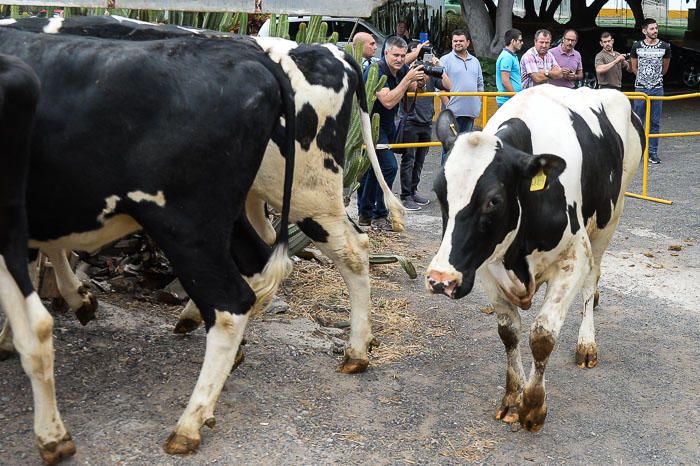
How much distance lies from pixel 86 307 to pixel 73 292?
0.11m

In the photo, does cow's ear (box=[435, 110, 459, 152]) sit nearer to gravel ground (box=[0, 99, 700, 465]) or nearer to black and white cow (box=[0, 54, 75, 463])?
gravel ground (box=[0, 99, 700, 465])

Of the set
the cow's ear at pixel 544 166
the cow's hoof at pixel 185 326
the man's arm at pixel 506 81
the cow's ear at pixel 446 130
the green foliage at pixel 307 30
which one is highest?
the green foliage at pixel 307 30

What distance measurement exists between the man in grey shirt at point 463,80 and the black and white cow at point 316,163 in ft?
20.6

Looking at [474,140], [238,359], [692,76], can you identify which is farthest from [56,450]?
[692,76]

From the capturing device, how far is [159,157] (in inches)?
169

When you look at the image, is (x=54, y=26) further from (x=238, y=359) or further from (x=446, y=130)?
(x=446, y=130)

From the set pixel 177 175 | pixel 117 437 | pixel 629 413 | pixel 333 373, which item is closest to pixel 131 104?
pixel 177 175

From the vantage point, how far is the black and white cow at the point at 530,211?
15.2ft

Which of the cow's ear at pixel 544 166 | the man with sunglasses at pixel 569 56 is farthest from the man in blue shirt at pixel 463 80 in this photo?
the cow's ear at pixel 544 166

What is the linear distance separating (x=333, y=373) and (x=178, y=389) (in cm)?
92

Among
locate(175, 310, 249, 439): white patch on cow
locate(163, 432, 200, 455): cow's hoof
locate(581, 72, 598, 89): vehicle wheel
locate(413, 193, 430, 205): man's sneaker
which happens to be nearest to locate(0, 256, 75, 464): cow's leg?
locate(163, 432, 200, 455): cow's hoof

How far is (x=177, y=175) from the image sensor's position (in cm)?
430

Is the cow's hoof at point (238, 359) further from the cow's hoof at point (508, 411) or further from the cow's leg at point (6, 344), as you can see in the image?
the cow's hoof at point (508, 411)

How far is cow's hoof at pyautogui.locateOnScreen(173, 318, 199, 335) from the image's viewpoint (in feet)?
18.9
